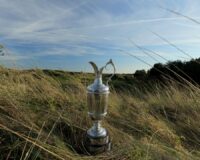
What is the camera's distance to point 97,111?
6.31 feet

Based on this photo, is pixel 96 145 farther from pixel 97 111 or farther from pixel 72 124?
pixel 72 124

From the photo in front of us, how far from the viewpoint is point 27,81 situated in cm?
380

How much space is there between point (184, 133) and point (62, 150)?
59.5 inches

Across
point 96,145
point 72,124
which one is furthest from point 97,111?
point 72,124

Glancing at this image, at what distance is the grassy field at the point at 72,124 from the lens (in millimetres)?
1743

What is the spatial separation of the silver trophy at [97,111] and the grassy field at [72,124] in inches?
3.2

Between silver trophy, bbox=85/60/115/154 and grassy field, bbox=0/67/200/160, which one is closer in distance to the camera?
grassy field, bbox=0/67/200/160

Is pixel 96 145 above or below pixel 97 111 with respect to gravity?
below

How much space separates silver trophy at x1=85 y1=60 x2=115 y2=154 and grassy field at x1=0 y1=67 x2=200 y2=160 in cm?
8

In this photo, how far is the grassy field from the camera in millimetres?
1743

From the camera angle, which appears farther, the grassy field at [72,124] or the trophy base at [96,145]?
the trophy base at [96,145]

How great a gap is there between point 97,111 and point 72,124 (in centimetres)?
45

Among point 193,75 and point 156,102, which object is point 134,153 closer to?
point 156,102

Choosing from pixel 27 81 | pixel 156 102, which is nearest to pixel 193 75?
pixel 156 102
